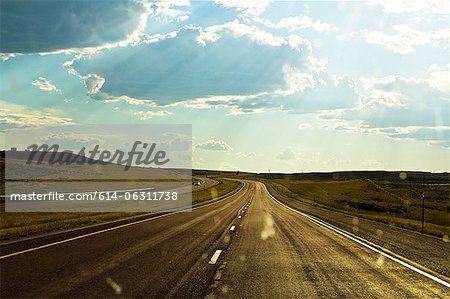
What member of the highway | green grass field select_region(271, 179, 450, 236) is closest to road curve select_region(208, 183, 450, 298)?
the highway

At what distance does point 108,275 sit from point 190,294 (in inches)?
82.9

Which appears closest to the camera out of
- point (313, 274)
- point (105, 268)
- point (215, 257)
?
point (105, 268)

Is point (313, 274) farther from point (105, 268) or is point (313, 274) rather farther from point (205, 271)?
point (105, 268)

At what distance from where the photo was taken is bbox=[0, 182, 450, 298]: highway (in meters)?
7.61

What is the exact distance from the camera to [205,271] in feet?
30.6

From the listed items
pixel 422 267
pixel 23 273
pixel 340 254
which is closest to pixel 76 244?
pixel 23 273

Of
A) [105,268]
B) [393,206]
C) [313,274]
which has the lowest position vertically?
[393,206]

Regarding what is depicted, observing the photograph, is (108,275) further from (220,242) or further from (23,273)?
(220,242)

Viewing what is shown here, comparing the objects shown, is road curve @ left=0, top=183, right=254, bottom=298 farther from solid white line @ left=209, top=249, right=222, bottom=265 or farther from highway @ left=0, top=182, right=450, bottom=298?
solid white line @ left=209, top=249, right=222, bottom=265

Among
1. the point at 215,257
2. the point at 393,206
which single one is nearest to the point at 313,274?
the point at 215,257

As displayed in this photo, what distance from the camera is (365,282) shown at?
8766 mm

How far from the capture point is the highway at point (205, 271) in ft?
25.0

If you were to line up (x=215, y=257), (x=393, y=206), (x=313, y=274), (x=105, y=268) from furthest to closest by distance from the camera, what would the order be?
(x=393, y=206) → (x=215, y=257) → (x=313, y=274) → (x=105, y=268)

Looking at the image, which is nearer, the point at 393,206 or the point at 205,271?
the point at 205,271
